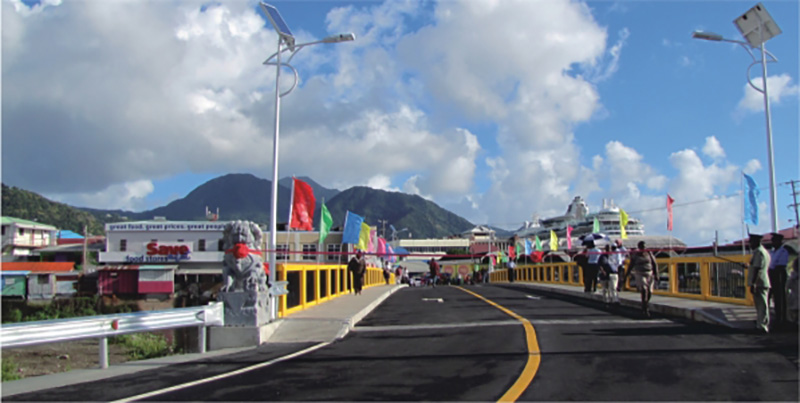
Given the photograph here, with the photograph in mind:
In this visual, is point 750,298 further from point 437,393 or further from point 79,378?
point 79,378

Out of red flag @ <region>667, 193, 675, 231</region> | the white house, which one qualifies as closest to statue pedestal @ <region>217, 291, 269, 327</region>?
red flag @ <region>667, 193, 675, 231</region>

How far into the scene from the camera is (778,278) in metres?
10.2

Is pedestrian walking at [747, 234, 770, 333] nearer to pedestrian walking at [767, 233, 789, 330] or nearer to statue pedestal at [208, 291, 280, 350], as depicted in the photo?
pedestrian walking at [767, 233, 789, 330]

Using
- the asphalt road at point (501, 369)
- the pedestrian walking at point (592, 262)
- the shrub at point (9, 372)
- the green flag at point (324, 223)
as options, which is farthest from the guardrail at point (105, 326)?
the green flag at point (324, 223)

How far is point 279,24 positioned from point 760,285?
13.2 m

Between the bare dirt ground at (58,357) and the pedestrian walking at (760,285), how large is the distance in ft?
62.9

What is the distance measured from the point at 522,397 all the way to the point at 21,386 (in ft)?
21.0

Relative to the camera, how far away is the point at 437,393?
6.22 meters

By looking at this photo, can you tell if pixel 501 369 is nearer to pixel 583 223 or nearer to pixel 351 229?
pixel 351 229

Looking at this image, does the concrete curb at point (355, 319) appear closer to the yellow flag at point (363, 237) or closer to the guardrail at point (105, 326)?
the guardrail at point (105, 326)

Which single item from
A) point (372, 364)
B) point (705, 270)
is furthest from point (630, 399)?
point (705, 270)

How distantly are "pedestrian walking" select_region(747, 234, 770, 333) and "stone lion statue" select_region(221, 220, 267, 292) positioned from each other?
8.74 m

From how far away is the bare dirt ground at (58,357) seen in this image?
22156mm

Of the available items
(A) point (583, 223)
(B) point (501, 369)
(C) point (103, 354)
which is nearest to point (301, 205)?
(C) point (103, 354)
